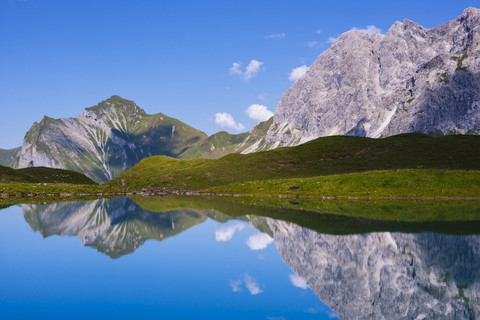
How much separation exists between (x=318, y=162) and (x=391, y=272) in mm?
136871

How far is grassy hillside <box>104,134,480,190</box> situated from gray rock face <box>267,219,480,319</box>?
10253cm

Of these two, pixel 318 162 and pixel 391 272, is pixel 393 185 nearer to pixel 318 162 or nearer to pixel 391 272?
pixel 318 162

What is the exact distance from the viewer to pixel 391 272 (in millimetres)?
27250

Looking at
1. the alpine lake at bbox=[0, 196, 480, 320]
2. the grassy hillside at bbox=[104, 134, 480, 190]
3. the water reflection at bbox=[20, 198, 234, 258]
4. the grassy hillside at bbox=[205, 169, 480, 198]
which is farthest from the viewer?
the grassy hillside at bbox=[104, 134, 480, 190]

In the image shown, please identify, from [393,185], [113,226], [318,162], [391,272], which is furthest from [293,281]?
[318,162]

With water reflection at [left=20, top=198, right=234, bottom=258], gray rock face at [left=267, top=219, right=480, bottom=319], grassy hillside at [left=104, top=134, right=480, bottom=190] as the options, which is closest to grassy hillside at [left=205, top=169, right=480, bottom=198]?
grassy hillside at [left=104, top=134, right=480, bottom=190]

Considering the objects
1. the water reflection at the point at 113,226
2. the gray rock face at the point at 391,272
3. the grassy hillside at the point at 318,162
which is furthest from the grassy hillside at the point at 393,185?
the gray rock face at the point at 391,272

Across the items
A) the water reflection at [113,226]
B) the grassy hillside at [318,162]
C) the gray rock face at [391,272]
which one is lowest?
the gray rock face at [391,272]

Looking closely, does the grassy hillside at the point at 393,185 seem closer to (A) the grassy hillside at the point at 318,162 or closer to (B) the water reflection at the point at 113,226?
(A) the grassy hillside at the point at 318,162

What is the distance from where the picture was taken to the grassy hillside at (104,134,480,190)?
141125mm

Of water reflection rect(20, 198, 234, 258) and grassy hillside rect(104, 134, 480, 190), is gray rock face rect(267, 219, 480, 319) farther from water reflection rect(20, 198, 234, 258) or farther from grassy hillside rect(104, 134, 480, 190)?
grassy hillside rect(104, 134, 480, 190)

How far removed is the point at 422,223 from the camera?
48250 millimetres

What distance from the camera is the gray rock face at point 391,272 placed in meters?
20.6

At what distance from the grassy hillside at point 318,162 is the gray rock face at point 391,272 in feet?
336
